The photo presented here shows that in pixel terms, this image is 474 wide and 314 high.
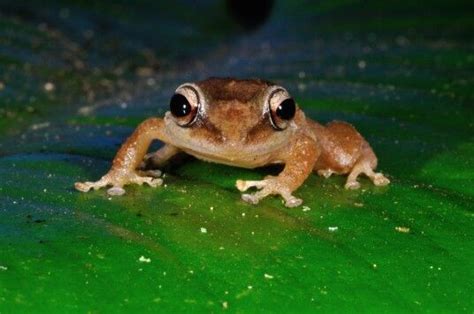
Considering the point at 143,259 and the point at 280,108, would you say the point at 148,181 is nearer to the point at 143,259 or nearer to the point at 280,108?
the point at 280,108

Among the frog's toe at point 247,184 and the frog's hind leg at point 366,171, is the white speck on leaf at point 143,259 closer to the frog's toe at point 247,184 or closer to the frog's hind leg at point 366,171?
the frog's toe at point 247,184

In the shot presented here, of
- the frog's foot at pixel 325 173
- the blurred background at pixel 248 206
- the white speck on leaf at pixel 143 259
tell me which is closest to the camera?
the blurred background at pixel 248 206

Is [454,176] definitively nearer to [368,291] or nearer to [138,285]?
[368,291]

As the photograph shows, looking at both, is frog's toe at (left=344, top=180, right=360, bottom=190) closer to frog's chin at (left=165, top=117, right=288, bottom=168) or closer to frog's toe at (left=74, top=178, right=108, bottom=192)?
frog's chin at (left=165, top=117, right=288, bottom=168)

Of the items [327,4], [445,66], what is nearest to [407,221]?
[445,66]

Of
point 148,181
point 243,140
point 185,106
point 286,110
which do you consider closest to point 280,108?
point 286,110

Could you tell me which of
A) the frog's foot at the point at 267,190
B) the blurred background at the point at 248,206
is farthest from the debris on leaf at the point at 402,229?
the frog's foot at the point at 267,190
